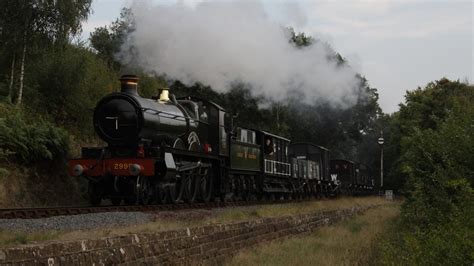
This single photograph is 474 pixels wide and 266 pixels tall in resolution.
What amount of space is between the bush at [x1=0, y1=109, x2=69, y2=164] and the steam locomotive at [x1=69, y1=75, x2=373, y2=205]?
2252mm

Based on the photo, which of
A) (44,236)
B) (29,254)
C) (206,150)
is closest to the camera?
(29,254)

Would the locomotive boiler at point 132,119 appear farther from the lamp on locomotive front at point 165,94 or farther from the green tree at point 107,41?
the green tree at point 107,41

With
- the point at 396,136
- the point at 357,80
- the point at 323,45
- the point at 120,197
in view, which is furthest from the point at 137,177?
the point at 396,136

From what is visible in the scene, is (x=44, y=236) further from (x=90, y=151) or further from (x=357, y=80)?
(x=357, y=80)

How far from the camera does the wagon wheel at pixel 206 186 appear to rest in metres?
19.6

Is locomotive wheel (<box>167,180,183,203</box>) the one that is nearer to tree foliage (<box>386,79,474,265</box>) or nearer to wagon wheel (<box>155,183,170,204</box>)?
wagon wheel (<box>155,183,170,204</box>)

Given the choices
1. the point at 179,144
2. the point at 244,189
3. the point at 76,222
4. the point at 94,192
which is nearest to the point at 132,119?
the point at 179,144

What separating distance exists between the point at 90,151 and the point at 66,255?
10655 millimetres

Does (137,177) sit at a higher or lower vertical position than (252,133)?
lower

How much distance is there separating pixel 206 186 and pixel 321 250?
720 cm

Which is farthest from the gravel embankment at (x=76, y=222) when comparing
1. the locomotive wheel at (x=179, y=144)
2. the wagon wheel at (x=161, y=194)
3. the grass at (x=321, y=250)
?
the locomotive wheel at (x=179, y=144)

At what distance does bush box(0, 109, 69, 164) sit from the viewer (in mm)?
17641

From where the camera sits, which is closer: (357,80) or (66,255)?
(66,255)

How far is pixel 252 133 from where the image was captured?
2506 centimetres
